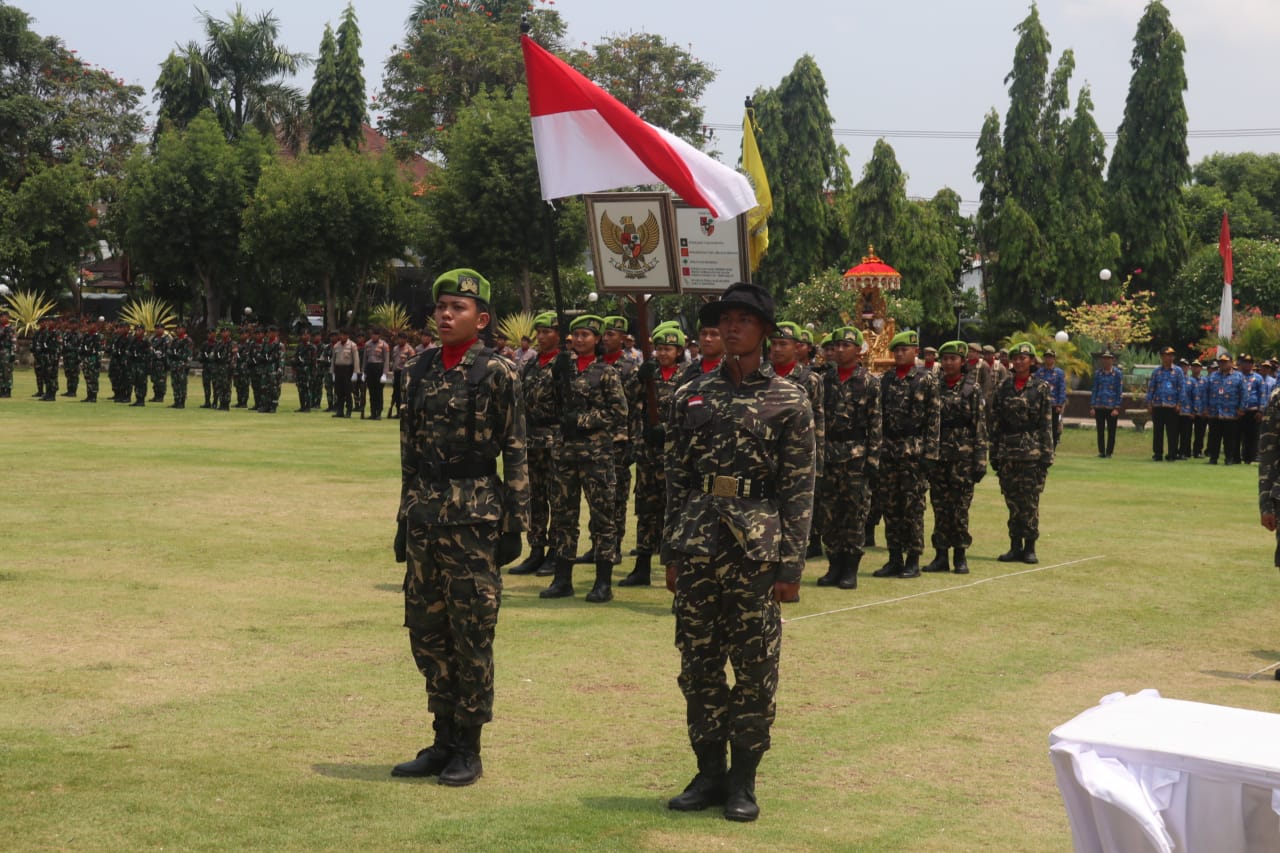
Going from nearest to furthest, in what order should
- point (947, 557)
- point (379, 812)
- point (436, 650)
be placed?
1. point (379, 812)
2. point (436, 650)
3. point (947, 557)

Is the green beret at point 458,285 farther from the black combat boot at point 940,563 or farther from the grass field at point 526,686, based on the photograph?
the black combat boot at point 940,563

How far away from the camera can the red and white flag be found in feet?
27.2

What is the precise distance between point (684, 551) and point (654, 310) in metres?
44.0

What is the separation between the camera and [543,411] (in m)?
11.0

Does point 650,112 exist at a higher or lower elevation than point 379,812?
higher

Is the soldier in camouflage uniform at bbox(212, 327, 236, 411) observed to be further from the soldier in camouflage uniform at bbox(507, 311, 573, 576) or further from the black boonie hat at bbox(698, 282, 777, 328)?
the black boonie hat at bbox(698, 282, 777, 328)

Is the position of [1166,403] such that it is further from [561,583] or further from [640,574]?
[561,583]

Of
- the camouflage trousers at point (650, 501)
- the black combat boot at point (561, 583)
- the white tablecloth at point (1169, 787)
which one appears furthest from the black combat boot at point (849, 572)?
the white tablecloth at point (1169, 787)

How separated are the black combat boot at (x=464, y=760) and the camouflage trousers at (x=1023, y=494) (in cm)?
792

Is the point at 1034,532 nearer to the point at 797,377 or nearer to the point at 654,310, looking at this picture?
the point at 797,377

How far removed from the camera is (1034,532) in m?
12.8

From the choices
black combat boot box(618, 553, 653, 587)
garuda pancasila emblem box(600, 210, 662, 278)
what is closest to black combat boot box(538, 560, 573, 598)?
black combat boot box(618, 553, 653, 587)

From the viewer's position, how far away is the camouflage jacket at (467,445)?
591 cm

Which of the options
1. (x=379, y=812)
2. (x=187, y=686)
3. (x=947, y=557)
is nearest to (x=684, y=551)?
(x=379, y=812)
